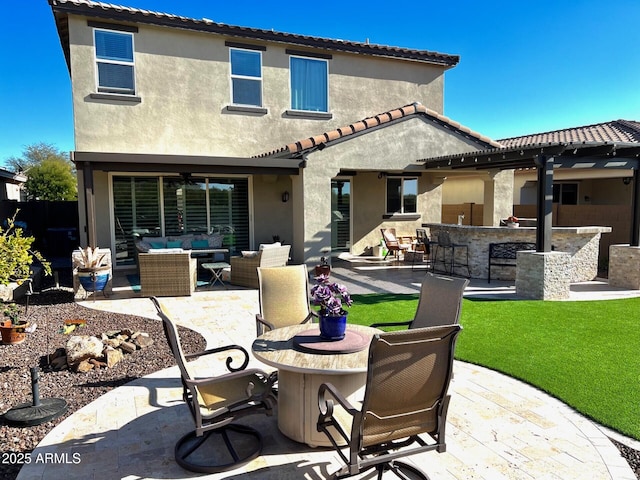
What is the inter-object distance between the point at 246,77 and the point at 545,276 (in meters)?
9.69

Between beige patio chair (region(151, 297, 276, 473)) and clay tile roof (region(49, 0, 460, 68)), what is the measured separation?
10.5 metres

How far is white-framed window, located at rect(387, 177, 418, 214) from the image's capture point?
16031mm

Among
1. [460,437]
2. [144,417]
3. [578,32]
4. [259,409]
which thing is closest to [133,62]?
[144,417]

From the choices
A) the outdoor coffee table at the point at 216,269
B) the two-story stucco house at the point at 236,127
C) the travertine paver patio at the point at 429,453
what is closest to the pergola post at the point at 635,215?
the two-story stucco house at the point at 236,127

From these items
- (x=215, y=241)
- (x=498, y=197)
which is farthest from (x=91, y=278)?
(x=498, y=197)

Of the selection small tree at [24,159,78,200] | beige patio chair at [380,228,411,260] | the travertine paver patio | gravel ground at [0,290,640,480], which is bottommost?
the travertine paver patio

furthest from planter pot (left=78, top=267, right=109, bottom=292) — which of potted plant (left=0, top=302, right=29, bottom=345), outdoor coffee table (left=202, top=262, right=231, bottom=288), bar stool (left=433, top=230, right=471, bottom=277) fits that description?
bar stool (left=433, top=230, right=471, bottom=277)

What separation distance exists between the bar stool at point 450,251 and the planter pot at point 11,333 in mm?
9904

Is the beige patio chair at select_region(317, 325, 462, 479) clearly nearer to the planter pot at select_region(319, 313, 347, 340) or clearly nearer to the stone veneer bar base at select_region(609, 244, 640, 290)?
the planter pot at select_region(319, 313, 347, 340)

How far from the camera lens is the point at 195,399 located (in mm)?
3369

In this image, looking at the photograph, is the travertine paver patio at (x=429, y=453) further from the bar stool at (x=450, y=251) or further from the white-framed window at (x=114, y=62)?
the white-framed window at (x=114, y=62)

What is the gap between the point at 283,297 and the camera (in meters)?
5.48

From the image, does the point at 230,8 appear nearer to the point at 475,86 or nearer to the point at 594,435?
the point at 475,86

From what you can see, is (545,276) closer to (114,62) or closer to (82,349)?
(82,349)
